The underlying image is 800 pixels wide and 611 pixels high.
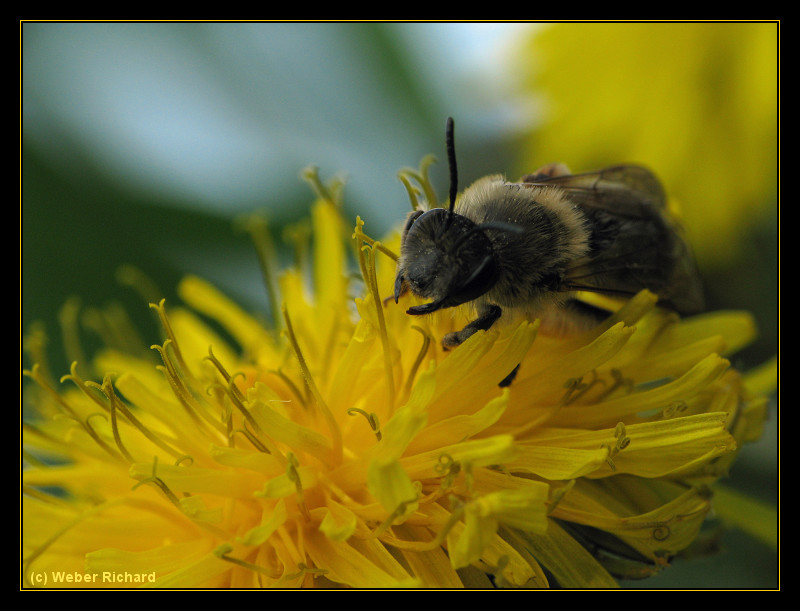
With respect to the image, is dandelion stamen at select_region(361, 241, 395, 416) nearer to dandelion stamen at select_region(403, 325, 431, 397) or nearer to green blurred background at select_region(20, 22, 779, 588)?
dandelion stamen at select_region(403, 325, 431, 397)

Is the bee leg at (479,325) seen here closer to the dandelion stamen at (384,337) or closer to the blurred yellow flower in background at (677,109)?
the dandelion stamen at (384,337)

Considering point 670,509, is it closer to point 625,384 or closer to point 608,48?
point 625,384

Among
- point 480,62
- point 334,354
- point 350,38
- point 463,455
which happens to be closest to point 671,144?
point 480,62

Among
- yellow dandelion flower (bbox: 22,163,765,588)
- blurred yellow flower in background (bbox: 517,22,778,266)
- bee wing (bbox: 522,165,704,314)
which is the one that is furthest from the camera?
blurred yellow flower in background (bbox: 517,22,778,266)

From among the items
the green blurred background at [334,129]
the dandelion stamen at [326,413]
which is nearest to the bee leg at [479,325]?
the dandelion stamen at [326,413]

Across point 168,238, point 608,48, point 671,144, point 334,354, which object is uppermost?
point 608,48

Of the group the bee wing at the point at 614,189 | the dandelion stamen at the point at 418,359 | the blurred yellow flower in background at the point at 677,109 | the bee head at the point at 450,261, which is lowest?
the dandelion stamen at the point at 418,359

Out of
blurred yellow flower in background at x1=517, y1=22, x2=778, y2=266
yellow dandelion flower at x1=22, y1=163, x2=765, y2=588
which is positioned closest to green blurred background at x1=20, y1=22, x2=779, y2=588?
blurred yellow flower in background at x1=517, y1=22, x2=778, y2=266
